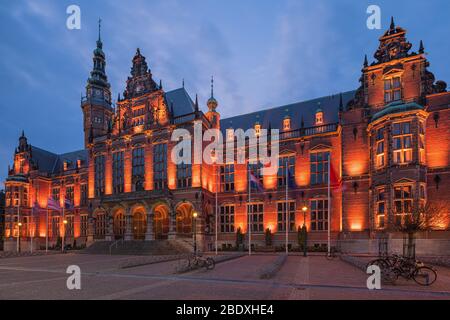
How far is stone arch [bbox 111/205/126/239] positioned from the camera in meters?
45.2

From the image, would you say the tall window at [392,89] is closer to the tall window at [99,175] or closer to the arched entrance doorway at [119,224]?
the arched entrance doorway at [119,224]

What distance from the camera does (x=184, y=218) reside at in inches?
1624

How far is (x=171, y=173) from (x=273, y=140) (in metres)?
15.0

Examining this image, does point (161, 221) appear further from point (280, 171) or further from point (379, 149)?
point (379, 149)

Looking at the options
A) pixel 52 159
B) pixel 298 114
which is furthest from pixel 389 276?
pixel 52 159

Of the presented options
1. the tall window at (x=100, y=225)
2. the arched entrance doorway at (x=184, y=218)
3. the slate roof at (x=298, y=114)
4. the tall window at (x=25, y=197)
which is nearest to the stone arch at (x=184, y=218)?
the arched entrance doorway at (x=184, y=218)

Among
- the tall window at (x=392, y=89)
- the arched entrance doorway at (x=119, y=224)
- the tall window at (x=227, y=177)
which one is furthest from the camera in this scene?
the arched entrance doorway at (x=119, y=224)

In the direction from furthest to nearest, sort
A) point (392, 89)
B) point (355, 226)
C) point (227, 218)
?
point (227, 218), point (355, 226), point (392, 89)

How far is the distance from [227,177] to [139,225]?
15028mm

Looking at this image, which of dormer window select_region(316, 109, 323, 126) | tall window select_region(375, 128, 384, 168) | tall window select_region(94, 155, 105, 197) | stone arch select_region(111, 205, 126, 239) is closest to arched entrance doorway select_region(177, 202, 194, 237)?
stone arch select_region(111, 205, 126, 239)

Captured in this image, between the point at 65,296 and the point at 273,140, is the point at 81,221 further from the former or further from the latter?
the point at 65,296

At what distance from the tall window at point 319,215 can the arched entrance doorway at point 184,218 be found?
1594 cm

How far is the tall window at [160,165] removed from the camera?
142 feet
